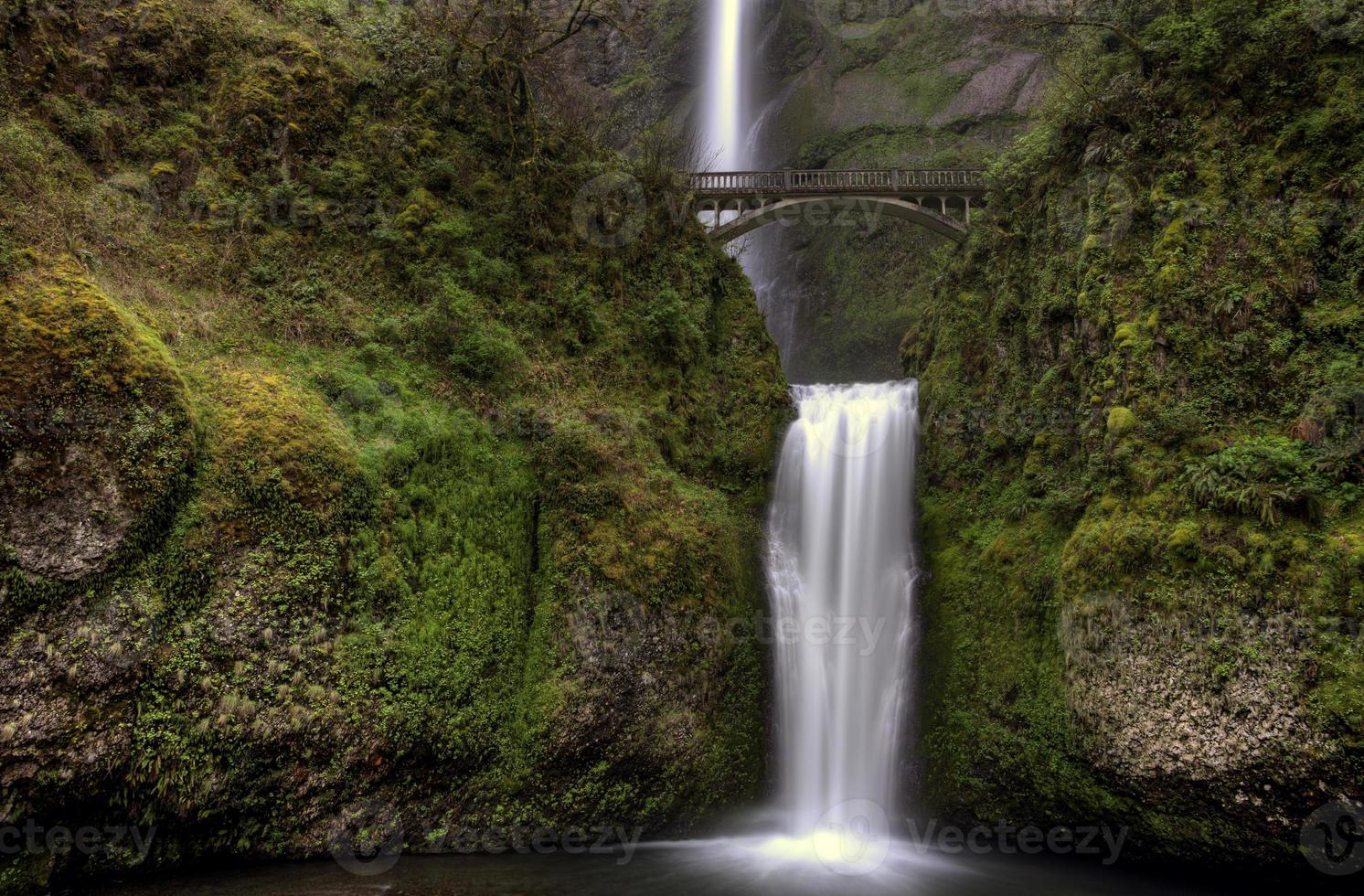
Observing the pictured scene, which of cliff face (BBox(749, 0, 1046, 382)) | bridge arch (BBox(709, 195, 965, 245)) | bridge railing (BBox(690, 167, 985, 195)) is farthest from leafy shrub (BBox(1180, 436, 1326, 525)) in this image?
cliff face (BBox(749, 0, 1046, 382))

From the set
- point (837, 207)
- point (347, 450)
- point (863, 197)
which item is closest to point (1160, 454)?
point (347, 450)

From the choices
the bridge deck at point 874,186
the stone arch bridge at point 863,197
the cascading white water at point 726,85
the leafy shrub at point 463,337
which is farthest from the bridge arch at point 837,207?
the cascading white water at point 726,85

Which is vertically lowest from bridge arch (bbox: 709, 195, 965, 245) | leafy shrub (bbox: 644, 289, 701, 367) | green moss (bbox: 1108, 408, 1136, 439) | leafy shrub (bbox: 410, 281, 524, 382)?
green moss (bbox: 1108, 408, 1136, 439)

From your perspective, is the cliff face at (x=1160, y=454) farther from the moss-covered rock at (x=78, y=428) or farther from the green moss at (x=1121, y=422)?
the moss-covered rock at (x=78, y=428)

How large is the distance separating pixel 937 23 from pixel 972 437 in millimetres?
21519

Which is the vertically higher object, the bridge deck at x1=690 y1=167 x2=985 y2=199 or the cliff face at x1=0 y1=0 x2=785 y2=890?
the bridge deck at x1=690 y1=167 x2=985 y2=199

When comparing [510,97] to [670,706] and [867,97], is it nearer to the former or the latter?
[670,706]

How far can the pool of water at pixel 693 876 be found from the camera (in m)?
6.96

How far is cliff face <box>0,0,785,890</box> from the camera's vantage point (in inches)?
270

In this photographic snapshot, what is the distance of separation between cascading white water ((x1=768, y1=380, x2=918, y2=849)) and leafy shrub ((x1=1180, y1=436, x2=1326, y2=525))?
4.67m

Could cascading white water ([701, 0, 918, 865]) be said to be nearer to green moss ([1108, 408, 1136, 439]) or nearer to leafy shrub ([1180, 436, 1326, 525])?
green moss ([1108, 408, 1136, 439])

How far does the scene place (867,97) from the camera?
86.8 ft

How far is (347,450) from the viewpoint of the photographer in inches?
342

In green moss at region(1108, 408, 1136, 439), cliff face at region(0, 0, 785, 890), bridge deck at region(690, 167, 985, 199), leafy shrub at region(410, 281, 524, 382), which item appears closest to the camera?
cliff face at region(0, 0, 785, 890)
